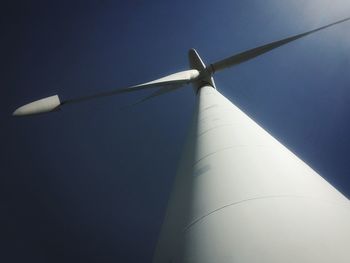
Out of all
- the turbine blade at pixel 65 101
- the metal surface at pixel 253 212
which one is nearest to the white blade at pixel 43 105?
the turbine blade at pixel 65 101

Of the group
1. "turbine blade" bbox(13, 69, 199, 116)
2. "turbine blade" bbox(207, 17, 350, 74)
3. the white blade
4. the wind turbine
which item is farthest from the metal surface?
"turbine blade" bbox(207, 17, 350, 74)

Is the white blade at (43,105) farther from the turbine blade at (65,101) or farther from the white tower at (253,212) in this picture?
the white tower at (253,212)

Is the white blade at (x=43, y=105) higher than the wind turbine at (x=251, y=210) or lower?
higher

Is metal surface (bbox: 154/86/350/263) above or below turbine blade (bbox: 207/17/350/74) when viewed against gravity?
below

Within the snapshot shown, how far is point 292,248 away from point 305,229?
32 cm

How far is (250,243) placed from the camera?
3.19 meters

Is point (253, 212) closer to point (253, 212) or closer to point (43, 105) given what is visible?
point (253, 212)

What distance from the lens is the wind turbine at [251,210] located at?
3.08 meters

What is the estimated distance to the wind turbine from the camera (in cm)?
308

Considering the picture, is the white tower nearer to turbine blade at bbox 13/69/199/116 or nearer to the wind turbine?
the wind turbine

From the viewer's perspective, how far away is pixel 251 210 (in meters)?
3.62

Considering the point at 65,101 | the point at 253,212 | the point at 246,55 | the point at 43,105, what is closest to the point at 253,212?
the point at 253,212

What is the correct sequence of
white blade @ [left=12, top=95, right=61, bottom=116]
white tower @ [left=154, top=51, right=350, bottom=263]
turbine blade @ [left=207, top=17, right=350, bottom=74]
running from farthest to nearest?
turbine blade @ [left=207, top=17, right=350, bottom=74], white blade @ [left=12, top=95, right=61, bottom=116], white tower @ [left=154, top=51, right=350, bottom=263]

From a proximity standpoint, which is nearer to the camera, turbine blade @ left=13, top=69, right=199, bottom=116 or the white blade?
turbine blade @ left=13, top=69, right=199, bottom=116
